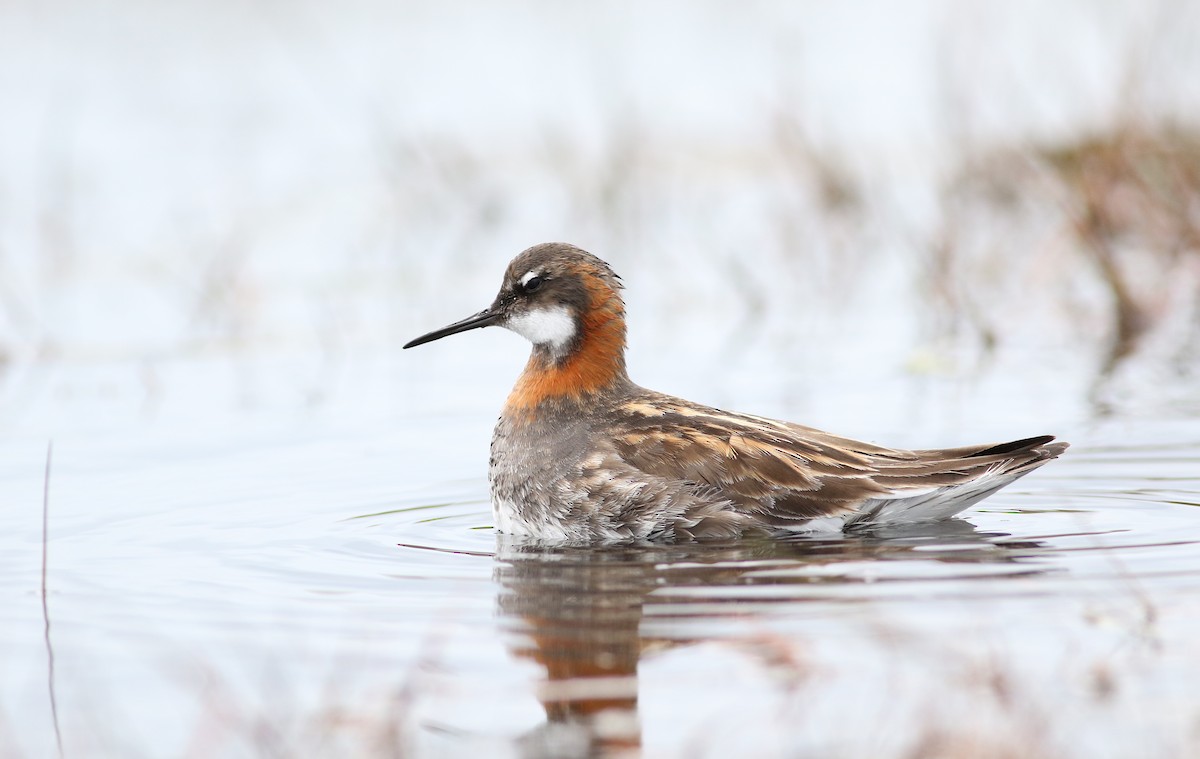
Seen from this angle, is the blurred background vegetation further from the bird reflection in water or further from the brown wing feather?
the bird reflection in water

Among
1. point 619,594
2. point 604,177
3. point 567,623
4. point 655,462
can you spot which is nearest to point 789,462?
point 655,462

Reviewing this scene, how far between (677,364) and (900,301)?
2220mm

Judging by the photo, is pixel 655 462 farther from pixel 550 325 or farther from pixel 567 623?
pixel 567 623

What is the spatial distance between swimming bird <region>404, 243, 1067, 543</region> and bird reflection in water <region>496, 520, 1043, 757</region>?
0.34 ft

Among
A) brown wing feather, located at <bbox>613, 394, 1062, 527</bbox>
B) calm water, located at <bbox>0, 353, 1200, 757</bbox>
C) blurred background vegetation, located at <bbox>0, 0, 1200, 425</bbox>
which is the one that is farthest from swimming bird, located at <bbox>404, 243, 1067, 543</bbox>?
blurred background vegetation, located at <bbox>0, 0, 1200, 425</bbox>

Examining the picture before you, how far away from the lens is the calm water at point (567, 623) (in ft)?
15.3

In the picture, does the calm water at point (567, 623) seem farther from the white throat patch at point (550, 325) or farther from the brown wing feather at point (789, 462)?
the white throat patch at point (550, 325)

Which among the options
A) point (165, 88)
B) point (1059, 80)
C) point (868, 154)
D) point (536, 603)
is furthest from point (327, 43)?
point (536, 603)

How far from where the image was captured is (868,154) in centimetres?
1602

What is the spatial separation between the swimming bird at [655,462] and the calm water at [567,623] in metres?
0.15

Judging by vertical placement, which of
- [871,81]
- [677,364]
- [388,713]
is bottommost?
[388,713]

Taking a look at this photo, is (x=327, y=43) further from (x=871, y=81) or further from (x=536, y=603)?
(x=536, y=603)

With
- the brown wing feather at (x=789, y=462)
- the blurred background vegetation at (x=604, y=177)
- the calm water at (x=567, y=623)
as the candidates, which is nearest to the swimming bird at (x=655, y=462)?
the brown wing feather at (x=789, y=462)

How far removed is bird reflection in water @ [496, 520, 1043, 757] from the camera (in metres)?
4.88
